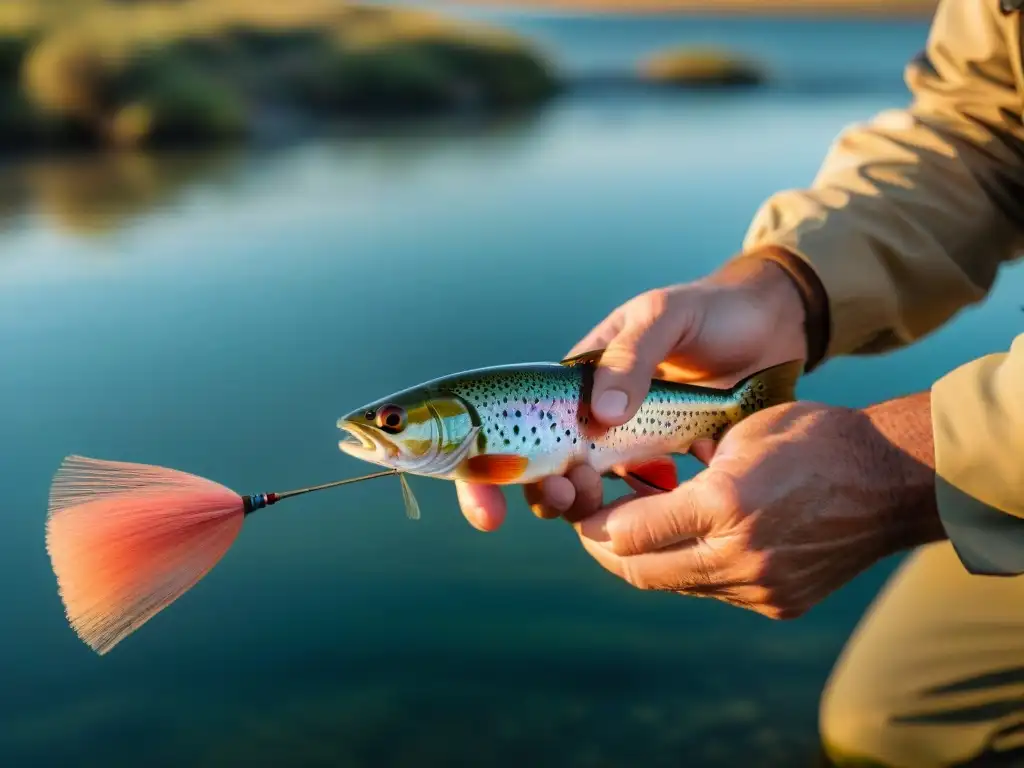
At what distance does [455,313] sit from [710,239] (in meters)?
1.62

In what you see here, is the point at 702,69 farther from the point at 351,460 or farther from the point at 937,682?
the point at 937,682

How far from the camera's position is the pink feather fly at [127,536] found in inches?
46.9

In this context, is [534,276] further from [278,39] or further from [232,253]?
[278,39]

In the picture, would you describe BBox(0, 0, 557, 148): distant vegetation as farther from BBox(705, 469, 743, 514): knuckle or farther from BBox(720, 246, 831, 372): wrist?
BBox(705, 469, 743, 514): knuckle

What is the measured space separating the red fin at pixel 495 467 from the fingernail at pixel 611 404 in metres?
0.11

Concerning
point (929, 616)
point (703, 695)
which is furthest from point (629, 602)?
point (929, 616)

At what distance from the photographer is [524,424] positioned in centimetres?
126

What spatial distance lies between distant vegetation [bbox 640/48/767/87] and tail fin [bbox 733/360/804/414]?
12.6 meters

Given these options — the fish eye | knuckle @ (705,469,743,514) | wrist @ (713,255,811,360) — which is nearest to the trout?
the fish eye

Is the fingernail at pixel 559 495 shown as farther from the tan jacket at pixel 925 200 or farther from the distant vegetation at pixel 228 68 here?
the distant vegetation at pixel 228 68

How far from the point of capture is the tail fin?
145cm

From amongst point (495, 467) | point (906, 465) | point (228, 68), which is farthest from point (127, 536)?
point (228, 68)

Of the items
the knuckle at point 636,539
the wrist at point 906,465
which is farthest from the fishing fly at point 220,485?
the wrist at point 906,465

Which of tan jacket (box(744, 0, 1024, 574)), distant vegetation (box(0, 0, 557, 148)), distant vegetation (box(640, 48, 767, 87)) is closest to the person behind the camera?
tan jacket (box(744, 0, 1024, 574))
